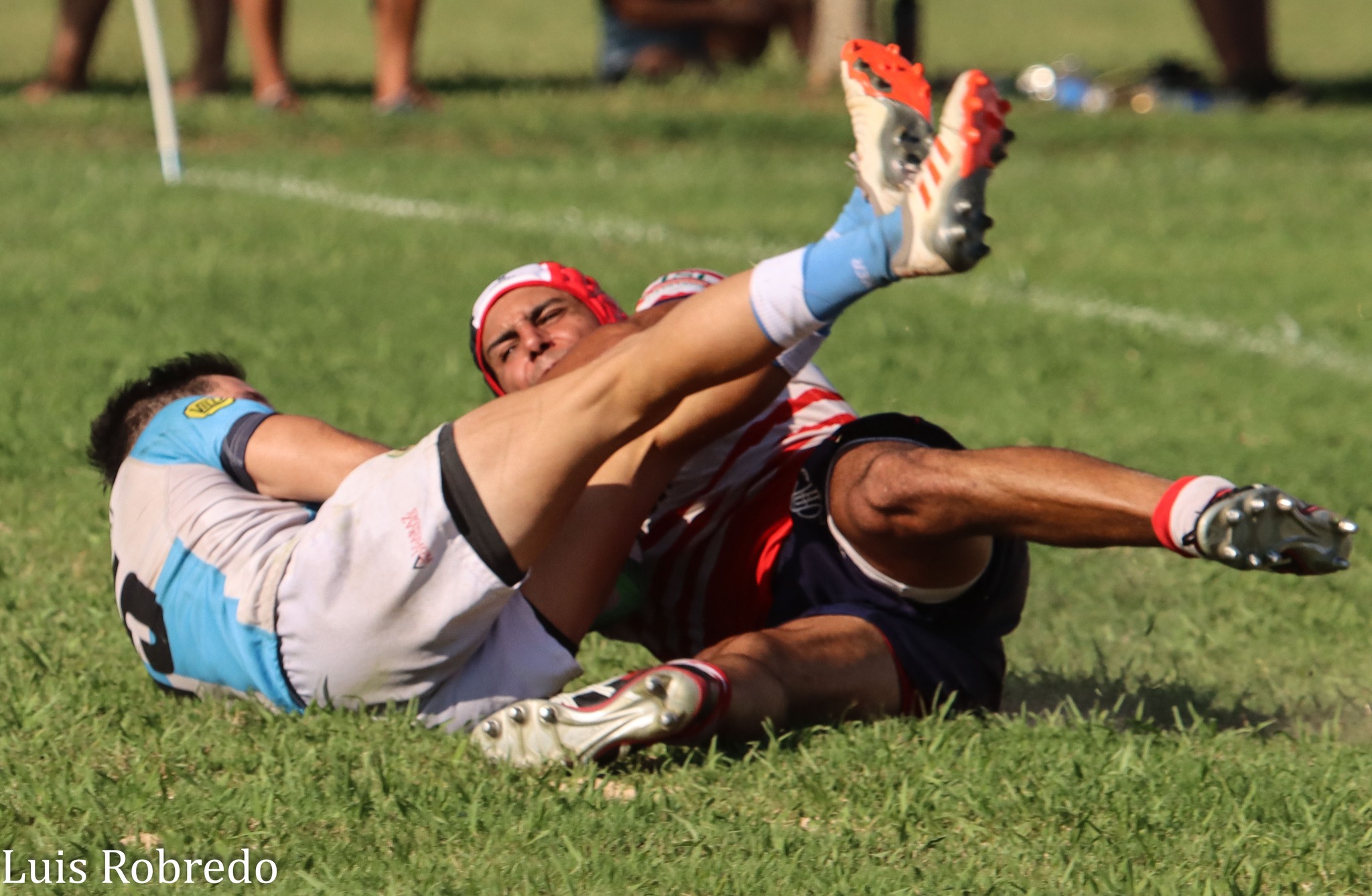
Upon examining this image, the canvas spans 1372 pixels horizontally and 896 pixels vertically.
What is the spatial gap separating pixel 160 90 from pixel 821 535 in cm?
809

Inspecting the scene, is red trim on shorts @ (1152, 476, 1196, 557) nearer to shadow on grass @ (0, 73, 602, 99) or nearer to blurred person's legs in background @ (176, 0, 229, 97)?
blurred person's legs in background @ (176, 0, 229, 97)

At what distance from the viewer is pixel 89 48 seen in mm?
14086

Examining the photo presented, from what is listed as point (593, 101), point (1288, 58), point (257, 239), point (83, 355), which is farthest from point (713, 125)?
point (1288, 58)

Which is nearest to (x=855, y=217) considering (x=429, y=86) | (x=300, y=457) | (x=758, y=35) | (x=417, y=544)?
(x=417, y=544)

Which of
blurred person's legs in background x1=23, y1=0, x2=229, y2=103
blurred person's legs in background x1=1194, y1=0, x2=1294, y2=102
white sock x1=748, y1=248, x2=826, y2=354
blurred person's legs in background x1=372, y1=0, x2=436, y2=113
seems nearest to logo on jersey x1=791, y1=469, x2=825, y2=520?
white sock x1=748, y1=248, x2=826, y2=354

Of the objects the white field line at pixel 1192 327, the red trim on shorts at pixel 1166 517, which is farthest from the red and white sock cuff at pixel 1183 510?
the white field line at pixel 1192 327

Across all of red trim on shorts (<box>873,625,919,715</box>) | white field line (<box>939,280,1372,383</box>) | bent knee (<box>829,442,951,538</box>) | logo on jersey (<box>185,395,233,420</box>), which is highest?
logo on jersey (<box>185,395,233,420</box>)

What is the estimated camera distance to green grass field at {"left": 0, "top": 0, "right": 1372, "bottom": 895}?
11.1 feet

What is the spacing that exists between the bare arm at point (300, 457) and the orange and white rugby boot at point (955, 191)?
1.36m

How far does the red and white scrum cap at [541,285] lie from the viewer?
499 cm

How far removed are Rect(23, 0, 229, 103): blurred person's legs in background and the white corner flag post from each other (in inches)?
85.4

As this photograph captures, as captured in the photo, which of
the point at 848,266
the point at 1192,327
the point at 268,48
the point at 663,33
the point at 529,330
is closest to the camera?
the point at 848,266

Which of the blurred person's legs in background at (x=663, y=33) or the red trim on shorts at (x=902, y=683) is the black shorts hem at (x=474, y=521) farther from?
the blurred person's legs in background at (x=663, y=33)

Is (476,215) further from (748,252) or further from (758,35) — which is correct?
(758,35)
